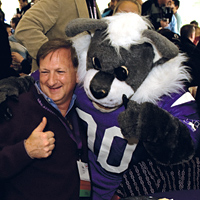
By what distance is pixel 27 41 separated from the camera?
171cm

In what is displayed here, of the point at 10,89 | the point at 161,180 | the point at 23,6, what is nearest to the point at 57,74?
the point at 10,89

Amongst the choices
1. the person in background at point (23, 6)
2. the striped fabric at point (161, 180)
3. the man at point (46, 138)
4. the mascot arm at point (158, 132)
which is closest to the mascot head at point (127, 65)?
the mascot arm at point (158, 132)

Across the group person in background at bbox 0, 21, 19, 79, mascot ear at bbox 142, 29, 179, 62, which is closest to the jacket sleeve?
→ person in background at bbox 0, 21, 19, 79

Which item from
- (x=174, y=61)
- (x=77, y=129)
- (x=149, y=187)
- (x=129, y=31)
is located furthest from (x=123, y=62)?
(x=149, y=187)

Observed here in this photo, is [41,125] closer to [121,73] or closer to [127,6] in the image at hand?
[121,73]

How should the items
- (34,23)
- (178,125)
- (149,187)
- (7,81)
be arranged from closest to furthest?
(178,125)
(149,187)
(7,81)
(34,23)

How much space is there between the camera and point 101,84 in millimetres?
1121

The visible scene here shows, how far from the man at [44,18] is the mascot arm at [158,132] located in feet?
3.08

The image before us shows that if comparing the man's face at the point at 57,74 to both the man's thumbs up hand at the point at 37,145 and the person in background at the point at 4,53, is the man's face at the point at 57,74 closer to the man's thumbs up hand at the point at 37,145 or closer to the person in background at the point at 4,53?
the man's thumbs up hand at the point at 37,145

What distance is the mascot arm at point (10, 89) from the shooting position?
3.93 ft

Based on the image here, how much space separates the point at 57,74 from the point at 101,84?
376mm

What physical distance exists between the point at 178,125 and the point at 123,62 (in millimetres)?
358

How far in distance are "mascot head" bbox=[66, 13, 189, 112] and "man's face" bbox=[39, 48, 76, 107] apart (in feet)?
0.76

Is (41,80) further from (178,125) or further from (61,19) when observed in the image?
(178,125)
